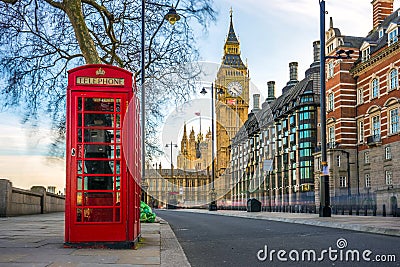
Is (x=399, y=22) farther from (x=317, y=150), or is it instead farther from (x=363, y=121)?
(x=317, y=150)

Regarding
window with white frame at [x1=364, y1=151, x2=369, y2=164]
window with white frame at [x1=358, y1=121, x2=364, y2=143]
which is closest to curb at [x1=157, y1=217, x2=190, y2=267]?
window with white frame at [x1=364, y1=151, x2=369, y2=164]

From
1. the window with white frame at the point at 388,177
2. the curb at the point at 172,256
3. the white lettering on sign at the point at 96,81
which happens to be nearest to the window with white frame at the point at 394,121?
the window with white frame at the point at 388,177

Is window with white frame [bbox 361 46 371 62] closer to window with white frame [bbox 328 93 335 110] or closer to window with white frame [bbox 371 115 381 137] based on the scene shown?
window with white frame [bbox 328 93 335 110]

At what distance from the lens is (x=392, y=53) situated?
43438 mm

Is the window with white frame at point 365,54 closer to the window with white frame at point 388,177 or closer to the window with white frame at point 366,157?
the window with white frame at point 366,157

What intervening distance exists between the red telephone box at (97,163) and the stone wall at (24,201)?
11.9 meters

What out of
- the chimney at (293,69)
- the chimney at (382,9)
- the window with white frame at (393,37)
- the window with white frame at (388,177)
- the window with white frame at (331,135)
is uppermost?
the chimney at (293,69)

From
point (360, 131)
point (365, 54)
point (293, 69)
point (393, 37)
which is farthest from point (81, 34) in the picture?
point (293, 69)

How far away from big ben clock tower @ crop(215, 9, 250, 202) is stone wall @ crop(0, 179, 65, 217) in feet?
37.8

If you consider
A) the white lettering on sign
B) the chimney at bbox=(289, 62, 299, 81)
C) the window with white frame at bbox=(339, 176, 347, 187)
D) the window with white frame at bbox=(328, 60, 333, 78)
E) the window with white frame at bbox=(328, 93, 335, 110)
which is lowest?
the window with white frame at bbox=(339, 176, 347, 187)

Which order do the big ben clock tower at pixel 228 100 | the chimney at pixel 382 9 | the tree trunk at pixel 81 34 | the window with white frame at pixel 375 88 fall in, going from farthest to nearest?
1. the chimney at pixel 382 9
2. the window with white frame at pixel 375 88
3. the big ben clock tower at pixel 228 100
4. the tree trunk at pixel 81 34

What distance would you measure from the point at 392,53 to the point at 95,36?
32.3 m

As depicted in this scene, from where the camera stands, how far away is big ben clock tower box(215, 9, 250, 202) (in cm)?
4611

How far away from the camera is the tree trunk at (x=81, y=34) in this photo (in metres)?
13.3
